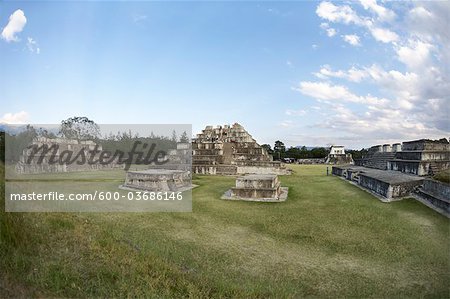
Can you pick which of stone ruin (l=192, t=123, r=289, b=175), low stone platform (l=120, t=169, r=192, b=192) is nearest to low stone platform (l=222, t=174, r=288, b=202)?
low stone platform (l=120, t=169, r=192, b=192)

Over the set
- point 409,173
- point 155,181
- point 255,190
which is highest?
point 409,173

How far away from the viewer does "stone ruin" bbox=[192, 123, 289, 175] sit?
73.6 feet

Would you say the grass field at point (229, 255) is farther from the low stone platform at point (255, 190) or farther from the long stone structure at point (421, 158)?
the long stone structure at point (421, 158)

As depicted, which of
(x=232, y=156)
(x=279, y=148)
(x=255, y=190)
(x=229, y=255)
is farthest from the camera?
(x=279, y=148)

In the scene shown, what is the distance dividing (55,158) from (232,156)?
43.0 ft

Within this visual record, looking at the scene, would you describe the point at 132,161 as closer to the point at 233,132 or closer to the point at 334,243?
the point at 233,132

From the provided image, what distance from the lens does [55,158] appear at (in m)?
23.1

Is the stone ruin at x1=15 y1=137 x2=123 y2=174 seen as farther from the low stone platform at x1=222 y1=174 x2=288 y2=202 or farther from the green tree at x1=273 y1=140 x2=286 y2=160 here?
the green tree at x1=273 y1=140 x2=286 y2=160

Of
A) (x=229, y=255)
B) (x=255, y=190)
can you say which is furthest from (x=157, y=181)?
(x=229, y=255)

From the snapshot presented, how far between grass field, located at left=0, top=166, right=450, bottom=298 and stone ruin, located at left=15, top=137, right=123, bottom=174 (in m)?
15.8

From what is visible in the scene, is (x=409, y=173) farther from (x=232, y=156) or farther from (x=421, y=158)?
(x=232, y=156)

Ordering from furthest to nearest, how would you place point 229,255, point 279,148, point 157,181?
point 279,148 < point 157,181 < point 229,255

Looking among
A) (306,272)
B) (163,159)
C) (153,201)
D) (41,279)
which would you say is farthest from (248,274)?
(163,159)

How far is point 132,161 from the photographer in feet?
87.7
